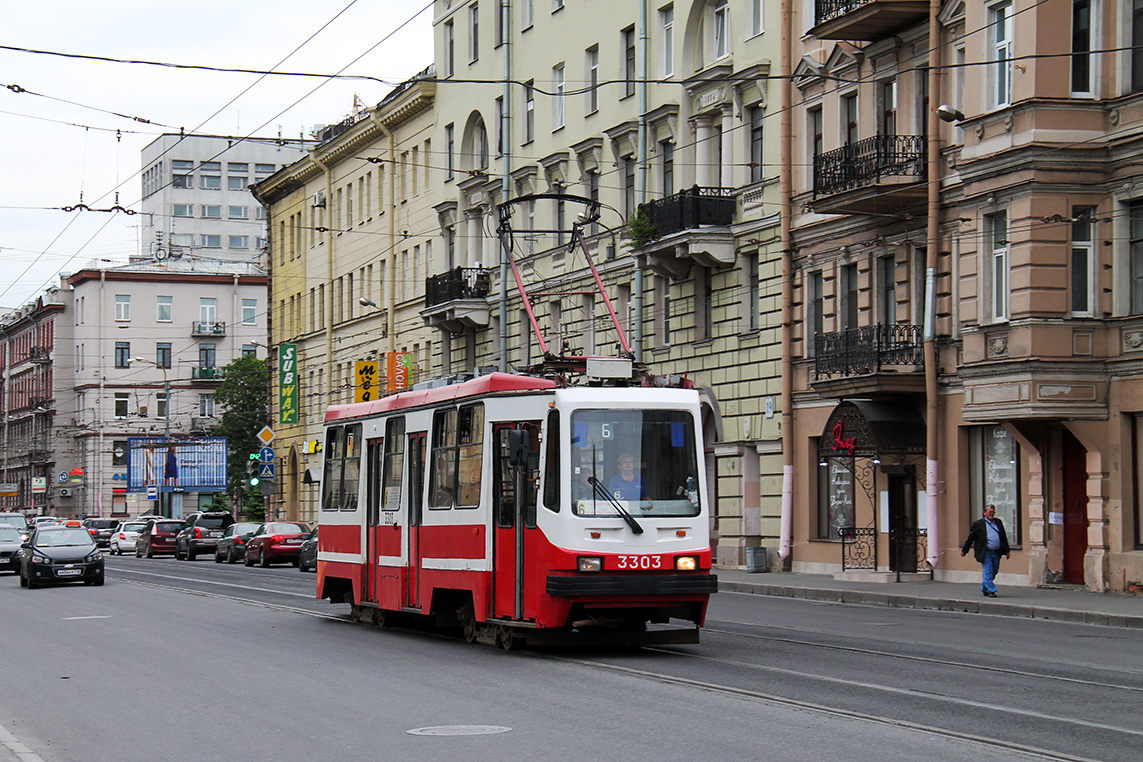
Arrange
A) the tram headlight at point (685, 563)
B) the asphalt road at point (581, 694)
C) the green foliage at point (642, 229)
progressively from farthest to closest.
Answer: the green foliage at point (642, 229), the tram headlight at point (685, 563), the asphalt road at point (581, 694)

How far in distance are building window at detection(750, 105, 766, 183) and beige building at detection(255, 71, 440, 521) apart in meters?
21.4

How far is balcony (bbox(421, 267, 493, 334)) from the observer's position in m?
54.1

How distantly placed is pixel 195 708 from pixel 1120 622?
1376 cm

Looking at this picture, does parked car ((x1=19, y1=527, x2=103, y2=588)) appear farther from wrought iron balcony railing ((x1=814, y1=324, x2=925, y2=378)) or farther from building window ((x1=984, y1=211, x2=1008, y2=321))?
building window ((x1=984, y1=211, x2=1008, y2=321))

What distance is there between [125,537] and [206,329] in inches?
1548

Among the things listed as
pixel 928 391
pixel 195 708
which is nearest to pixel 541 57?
pixel 928 391

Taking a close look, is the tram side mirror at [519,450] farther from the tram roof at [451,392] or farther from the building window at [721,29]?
the building window at [721,29]

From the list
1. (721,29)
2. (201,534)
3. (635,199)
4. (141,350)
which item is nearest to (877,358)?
(721,29)

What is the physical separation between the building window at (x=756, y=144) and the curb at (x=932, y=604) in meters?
10.2

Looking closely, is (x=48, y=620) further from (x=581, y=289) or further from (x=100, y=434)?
(x=100, y=434)

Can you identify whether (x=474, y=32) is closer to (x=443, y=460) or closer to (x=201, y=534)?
(x=201, y=534)

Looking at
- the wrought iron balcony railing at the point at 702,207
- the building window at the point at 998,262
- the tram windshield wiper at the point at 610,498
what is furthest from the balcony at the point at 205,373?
the tram windshield wiper at the point at 610,498

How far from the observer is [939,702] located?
12938 mm

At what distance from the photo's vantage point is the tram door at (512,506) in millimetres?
17422
